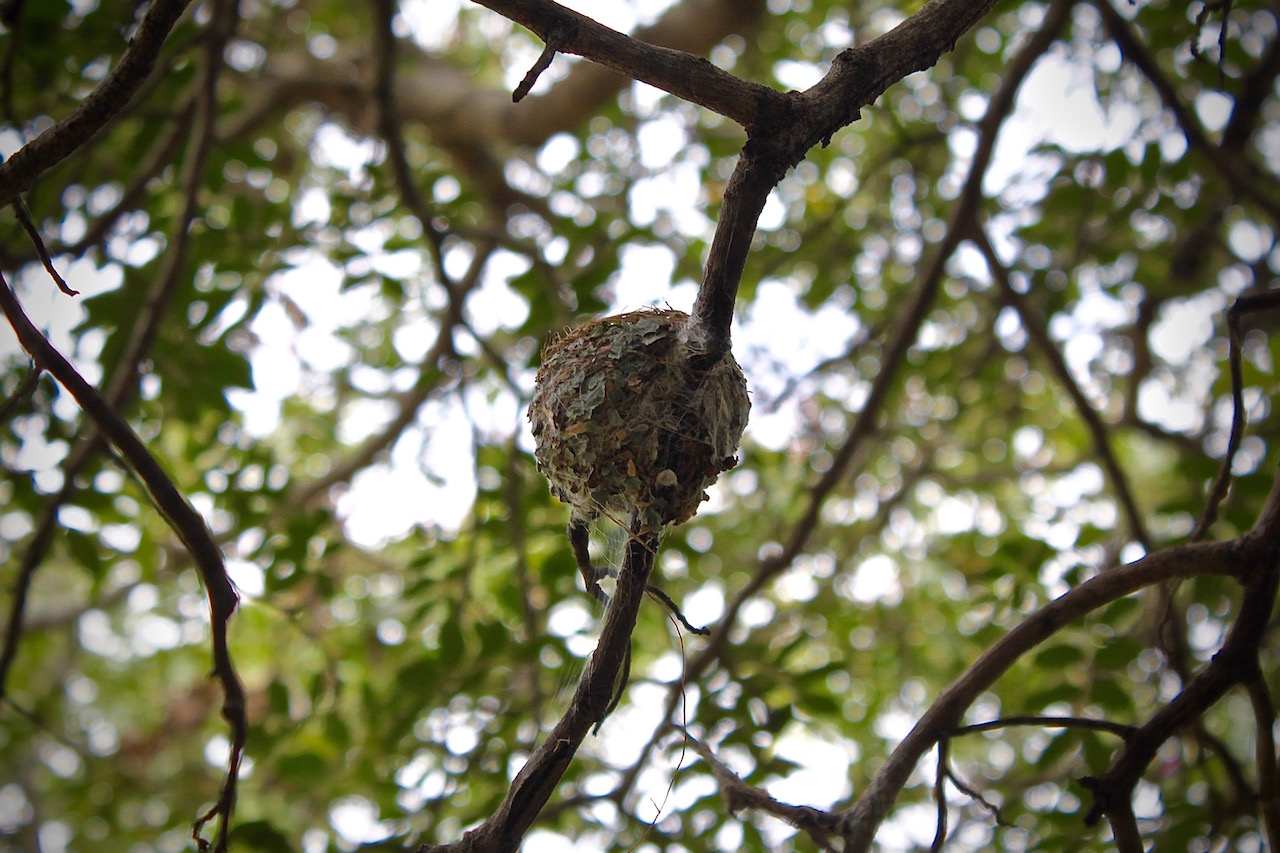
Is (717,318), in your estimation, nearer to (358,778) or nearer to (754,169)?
(754,169)

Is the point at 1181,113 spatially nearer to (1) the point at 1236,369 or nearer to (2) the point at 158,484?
(1) the point at 1236,369

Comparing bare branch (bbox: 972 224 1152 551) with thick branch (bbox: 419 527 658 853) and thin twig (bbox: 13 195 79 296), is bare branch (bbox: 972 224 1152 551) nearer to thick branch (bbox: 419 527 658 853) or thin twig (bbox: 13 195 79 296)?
thick branch (bbox: 419 527 658 853)

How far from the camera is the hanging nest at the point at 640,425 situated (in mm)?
1835

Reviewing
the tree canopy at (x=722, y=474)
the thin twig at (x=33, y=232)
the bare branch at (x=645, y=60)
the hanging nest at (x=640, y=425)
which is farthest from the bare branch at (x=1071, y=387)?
the thin twig at (x=33, y=232)

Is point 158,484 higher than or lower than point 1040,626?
lower

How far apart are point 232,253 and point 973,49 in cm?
333

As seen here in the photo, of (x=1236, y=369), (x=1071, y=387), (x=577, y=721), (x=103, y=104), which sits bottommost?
(x=577, y=721)

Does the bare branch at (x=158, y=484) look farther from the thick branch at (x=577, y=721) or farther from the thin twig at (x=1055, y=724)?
the thin twig at (x=1055, y=724)

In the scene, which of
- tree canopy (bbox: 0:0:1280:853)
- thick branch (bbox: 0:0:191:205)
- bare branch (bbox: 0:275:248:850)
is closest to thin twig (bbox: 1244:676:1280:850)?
tree canopy (bbox: 0:0:1280:853)

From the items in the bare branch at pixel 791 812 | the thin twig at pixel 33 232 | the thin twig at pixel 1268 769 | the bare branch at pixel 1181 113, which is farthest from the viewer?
the bare branch at pixel 1181 113

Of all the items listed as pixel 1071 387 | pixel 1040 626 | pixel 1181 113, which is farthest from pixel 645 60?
pixel 1181 113

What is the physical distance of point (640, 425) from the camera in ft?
6.18

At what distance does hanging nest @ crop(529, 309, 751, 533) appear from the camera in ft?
6.02

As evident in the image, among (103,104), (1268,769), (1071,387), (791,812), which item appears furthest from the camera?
(1071,387)
